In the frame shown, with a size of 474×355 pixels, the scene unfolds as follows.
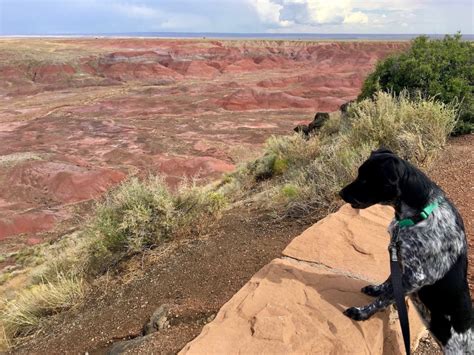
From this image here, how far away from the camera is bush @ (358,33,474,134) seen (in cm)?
998

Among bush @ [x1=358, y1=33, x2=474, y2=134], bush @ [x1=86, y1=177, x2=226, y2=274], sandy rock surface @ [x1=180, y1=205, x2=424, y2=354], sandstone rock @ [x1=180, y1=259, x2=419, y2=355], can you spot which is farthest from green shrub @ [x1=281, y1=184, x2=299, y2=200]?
bush @ [x1=358, y1=33, x2=474, y2=134]

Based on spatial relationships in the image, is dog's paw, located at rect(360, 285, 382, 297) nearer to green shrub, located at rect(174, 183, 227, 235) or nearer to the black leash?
the black leash

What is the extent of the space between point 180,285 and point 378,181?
3.02m

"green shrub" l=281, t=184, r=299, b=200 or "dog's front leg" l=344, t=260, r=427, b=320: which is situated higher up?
"dog's front leg" l=344, t=260, r=427, b=320

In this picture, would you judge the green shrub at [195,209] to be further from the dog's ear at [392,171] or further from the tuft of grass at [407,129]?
the dog's ear at [392,171]

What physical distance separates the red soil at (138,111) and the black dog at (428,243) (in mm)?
8791

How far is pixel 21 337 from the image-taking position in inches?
242

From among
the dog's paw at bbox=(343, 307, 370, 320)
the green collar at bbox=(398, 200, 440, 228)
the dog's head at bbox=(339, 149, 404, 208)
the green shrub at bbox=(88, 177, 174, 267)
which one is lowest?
the green shrub at bbox=(88, 177, 174, 267)

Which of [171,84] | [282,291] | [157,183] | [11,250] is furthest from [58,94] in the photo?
[282,291]

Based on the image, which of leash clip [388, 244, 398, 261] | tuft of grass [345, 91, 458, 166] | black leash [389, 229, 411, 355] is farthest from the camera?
tuft of grass [345, 91, 458, 166]

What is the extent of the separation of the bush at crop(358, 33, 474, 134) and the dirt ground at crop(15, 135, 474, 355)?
10.1 ft

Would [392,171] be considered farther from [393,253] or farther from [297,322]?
[297,322]

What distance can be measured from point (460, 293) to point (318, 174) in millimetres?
4754

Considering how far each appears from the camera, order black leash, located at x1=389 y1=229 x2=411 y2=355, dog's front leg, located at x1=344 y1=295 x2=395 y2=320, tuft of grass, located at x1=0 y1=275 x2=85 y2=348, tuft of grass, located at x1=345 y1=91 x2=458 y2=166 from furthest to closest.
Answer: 1. tuft of grass, located at x1=345 y1=91 x2=458 y2=166
2. tuft of grass, located at x1=0 y1=275 x2=85 y2=348
3. dog's front leg, located at x1=344 y1=295 x2=395 y2=320
4. black leash, located at x1=389 y1=229 x2=411 y2=355
